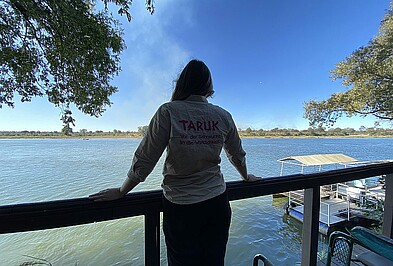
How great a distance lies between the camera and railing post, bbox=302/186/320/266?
4.09ft

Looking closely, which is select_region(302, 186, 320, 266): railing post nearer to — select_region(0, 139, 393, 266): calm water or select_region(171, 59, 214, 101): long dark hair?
select_region(171, 59, 214, 101): long dark hair

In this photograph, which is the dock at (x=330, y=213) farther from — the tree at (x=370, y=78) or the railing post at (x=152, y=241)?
the railing post at (x=152, y=241)

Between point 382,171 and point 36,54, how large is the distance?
392 cm

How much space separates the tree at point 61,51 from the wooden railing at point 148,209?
91.6 inches

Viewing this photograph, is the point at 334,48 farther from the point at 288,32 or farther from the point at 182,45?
the point at 182,45

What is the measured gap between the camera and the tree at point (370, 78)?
5.48 m

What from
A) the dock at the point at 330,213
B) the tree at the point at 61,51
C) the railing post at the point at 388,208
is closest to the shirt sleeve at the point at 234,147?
the railing post at the point at 388,208

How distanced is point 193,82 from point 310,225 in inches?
42.0

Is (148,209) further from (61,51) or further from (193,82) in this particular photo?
(61,51)

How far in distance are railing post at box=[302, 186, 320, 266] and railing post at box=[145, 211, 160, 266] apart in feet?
2.92

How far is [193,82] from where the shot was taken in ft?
2.82

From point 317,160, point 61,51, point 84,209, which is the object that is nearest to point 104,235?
point 61,51

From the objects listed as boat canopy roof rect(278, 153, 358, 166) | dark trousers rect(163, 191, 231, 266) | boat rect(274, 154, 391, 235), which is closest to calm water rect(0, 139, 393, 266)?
boat rect(274, 154, 391, 235)

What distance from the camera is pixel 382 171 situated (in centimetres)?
155
